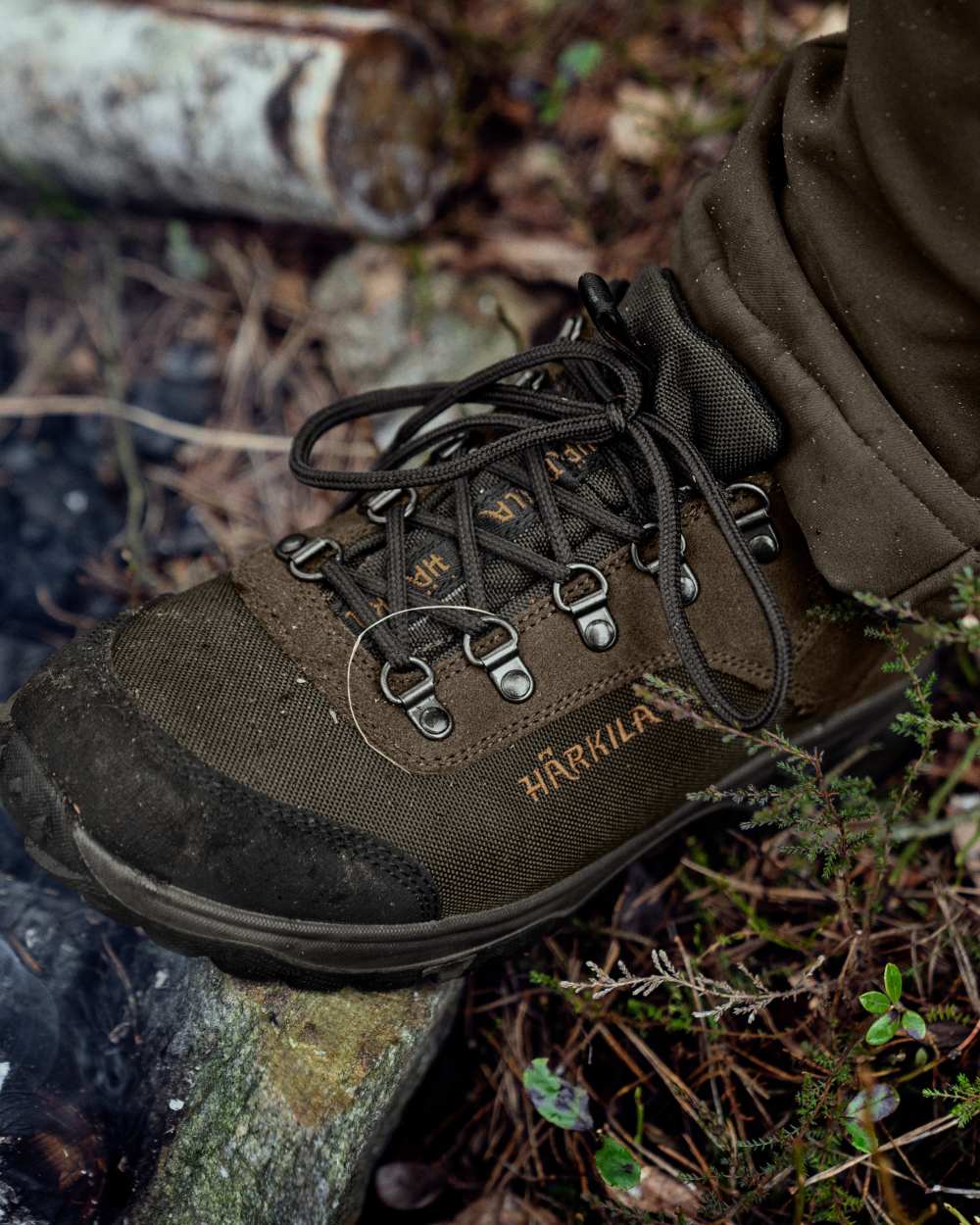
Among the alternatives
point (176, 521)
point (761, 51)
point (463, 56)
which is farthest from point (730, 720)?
point (463, 56)

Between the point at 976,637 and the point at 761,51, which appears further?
the point at 761,51

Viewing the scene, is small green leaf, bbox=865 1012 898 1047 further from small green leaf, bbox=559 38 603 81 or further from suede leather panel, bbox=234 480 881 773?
small green leaf, bbox=559 38 603 81

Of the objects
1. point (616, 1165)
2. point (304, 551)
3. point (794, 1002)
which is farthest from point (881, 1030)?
point (304, 551)

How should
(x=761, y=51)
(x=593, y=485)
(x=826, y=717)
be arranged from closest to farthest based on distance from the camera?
(x=593, y=485), (x=826, y=717), (x=761, y=51)

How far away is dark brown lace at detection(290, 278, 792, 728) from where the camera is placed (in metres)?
1.52

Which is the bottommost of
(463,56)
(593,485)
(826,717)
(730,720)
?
(826,717)

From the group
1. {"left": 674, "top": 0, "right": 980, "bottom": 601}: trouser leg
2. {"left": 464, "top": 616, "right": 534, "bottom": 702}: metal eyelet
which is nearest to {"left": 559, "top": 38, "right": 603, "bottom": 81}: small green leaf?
{"left": 674, "top": 0, "right": 980, "bottom": 601}: trouser leg

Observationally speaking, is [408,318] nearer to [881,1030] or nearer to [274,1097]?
[274,1097]

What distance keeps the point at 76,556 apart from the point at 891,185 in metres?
2.10

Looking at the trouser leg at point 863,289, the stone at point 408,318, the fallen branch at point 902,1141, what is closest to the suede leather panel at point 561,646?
the trouser leg at point 863,289

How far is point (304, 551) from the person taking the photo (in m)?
1.68

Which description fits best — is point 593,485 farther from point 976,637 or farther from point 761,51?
point 761,51

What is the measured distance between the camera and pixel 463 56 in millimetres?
2949

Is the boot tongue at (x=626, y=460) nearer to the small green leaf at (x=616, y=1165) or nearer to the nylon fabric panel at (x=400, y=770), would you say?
the nylon fabric panel at (x=400, y=770)
